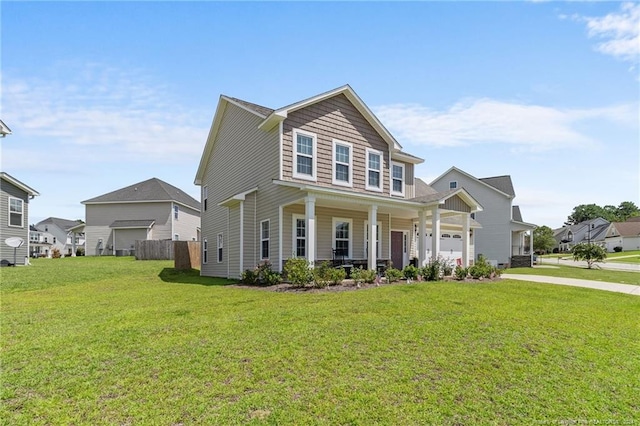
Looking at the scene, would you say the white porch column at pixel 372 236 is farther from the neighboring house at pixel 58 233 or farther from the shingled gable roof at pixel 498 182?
the neighboring house at pixel 58 233

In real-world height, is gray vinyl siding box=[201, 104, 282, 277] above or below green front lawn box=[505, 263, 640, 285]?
above

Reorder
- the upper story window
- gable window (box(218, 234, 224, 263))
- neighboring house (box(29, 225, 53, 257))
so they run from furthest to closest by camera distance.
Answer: neighboring house (box(29, 225, 53, 257))
gable window (box(218, 234, 224, 263))
the upper story window

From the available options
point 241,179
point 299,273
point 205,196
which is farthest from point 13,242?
point 299,273

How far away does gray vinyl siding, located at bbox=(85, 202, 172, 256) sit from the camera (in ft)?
107

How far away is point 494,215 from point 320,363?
2919 cm

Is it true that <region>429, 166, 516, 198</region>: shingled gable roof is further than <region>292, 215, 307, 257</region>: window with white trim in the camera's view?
Yes

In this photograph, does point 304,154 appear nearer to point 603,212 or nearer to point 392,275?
point 392,275

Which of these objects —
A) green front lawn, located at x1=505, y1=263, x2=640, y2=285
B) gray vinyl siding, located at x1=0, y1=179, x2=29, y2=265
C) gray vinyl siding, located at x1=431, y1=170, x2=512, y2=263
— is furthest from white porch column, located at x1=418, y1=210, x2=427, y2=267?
gray vinyl siding, located at x1=0, y1=179, x2=29, y2=265

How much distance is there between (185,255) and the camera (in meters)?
21.4

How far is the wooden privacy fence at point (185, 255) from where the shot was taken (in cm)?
2100

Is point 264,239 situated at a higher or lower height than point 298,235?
lower

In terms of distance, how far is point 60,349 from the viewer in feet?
17.0

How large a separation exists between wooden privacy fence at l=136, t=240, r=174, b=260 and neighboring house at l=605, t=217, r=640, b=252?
7035 centimetres

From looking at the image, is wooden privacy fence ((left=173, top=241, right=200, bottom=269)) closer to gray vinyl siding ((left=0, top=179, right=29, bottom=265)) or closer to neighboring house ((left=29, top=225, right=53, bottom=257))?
gray vinyl siding ((left=0, top=179, right=29, bottom=265))
